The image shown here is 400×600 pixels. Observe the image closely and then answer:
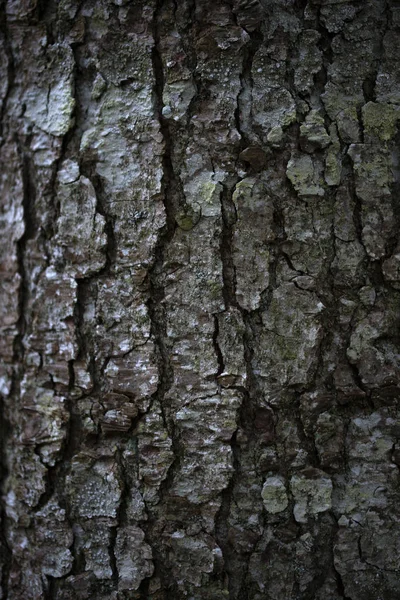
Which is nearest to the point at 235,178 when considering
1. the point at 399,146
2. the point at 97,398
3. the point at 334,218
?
the point at 334,218

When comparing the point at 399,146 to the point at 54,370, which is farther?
the point at 54,370

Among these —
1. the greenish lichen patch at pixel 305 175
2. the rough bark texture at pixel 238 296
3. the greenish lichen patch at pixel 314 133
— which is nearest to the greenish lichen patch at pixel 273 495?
the rough bark texture at pixel 238 296

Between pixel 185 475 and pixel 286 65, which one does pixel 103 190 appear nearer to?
pixel 286 65

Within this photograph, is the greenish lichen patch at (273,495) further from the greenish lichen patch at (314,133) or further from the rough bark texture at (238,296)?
the greenish lichen patch at (314,133)

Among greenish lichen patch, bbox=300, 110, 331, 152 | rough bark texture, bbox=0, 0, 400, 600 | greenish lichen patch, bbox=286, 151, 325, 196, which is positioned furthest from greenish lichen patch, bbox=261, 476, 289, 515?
greenish lichen patch, bbox=300, 110, 331, 152

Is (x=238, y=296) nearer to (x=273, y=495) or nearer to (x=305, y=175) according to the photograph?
(x=305, y=175)

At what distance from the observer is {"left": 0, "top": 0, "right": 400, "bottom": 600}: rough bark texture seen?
47.5 inches

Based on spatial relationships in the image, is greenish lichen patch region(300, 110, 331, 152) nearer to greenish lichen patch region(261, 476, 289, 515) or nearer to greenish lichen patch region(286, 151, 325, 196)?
greenish lichen patch region(286, 151, 325, 196)

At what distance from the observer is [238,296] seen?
1213 millimetres

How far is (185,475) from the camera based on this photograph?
124cm

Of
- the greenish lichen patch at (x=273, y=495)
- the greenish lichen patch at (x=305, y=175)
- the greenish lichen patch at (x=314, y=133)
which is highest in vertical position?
the greenish lichen patch at (x=314, y=133)

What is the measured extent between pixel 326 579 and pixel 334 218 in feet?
2.73

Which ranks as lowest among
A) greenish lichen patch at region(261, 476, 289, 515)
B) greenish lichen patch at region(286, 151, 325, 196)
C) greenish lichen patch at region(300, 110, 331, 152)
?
greenish lichen patch at region(261, 476, 289, 515)

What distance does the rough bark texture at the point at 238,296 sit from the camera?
121 cm
